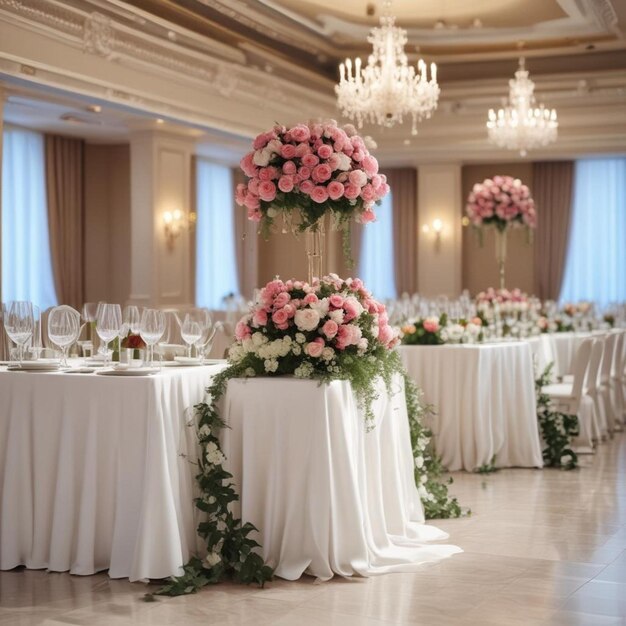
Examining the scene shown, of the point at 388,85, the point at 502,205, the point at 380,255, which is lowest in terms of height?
the point at 380,255

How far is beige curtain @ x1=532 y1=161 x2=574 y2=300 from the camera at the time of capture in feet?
52.9

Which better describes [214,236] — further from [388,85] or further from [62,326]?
[62,326]

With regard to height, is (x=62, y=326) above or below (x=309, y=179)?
below

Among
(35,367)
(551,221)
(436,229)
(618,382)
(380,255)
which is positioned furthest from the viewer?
(380,255)

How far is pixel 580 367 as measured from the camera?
8.89 meters

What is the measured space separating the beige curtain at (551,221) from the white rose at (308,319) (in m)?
11.7

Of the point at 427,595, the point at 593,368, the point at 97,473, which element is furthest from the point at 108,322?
the point at 593,368

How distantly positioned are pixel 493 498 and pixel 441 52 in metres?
8.53

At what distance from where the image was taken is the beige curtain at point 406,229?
17.0 meters

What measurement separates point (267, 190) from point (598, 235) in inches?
463

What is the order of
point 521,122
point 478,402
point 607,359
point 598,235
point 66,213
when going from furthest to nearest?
point 598,235 → point 66,213 → point 521,122 → point 607,359 → point 478,402

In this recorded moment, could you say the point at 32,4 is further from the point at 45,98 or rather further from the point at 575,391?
the point at 575,391

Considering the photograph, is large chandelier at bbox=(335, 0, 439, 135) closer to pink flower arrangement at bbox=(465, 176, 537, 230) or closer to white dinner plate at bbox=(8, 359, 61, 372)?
pink flower arrangement at bbox=(465, 176, 537, 230)

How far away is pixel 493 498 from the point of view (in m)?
7.09
